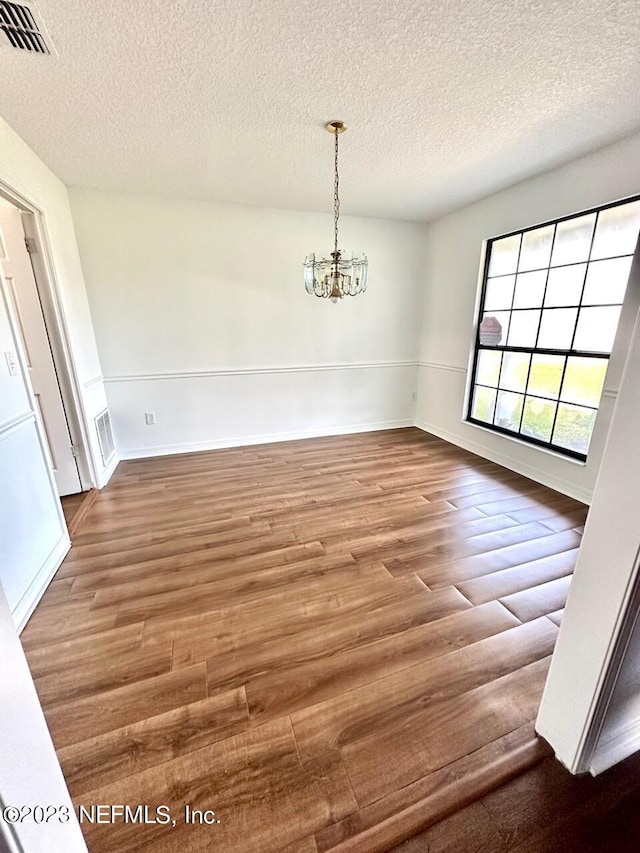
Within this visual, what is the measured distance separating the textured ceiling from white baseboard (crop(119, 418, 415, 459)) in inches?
97.6

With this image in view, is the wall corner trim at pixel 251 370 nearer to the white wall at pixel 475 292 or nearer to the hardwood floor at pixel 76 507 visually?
the white wall at pixel 475 292

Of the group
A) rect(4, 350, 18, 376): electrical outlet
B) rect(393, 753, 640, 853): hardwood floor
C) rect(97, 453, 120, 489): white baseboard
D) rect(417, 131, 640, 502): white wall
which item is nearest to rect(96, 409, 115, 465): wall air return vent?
rect(97, 453, 120, 489): white baseboard

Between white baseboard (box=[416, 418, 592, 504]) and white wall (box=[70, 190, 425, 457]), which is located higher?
white wall (box=[70, 190, 425, 457])

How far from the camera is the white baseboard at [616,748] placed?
1.08 m

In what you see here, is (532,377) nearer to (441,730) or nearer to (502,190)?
(502,190)

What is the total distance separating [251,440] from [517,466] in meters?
2.84

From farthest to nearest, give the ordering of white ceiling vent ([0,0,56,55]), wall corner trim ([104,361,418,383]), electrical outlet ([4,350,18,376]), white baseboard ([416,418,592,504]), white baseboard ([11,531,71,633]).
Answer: wall corner trim ([104,361,418,383])
white baseboard ([416,418,592,504])
electrical outlet ([4,350,18,376])
white baseboard ([11,531,71,633])
white ceiling vent ([0,0,56,55])

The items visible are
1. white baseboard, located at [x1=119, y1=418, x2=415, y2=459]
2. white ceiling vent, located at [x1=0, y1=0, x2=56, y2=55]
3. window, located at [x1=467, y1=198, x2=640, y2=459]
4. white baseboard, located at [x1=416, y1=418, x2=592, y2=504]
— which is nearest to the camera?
white ceiling vent, located at [x1=0, y1=0, x2=56, y2=55]

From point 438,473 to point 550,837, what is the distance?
96.8 inches

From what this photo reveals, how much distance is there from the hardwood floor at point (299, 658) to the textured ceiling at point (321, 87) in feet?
8.30

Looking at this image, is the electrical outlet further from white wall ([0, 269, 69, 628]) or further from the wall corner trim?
the wall corner trim

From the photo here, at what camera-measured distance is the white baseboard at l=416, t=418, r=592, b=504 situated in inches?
109

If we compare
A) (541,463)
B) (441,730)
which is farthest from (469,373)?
(441,730)

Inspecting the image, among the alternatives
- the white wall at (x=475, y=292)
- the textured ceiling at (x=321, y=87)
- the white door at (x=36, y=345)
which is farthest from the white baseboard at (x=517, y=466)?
the white door at (x=36, y=345)
